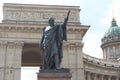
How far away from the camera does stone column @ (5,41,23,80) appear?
40.2 m

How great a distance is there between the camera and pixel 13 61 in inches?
1625

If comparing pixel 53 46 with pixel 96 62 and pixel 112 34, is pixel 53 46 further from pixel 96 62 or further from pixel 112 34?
pixel 112 34

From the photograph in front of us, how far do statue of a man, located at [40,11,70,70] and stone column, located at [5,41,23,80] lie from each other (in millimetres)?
25414

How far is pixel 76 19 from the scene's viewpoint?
43.7 metres

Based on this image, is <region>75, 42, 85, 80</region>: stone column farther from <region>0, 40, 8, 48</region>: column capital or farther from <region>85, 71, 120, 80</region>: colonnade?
<region>85, 71, 120, 80</region>: colonnade

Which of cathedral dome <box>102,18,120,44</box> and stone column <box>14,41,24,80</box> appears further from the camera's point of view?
cathedral dome <box>102,18,120,44</box>

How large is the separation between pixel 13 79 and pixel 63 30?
2557 centimetres

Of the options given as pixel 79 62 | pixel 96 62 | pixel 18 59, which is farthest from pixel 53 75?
pixel 96 62

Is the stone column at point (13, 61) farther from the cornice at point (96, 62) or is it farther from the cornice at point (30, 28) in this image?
the cornice at point (96, 62)

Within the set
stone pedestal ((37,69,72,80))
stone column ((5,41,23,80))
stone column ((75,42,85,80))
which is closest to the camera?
stone pedestal ((37,69,72,80))

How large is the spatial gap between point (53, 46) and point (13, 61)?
26727 millimetres

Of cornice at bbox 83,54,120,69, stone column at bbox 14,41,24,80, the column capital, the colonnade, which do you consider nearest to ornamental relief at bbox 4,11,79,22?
the column capital

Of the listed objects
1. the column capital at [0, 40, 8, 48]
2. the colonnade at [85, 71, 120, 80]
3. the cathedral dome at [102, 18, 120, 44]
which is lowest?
the colonnade at [85, 71, 120, 80]

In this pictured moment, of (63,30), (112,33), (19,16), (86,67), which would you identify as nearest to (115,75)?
(86,67)
